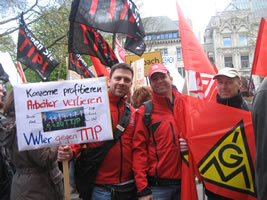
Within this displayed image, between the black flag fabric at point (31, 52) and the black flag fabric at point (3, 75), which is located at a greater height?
the black flag fabric at point (31, 52)

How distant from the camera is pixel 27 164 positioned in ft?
7.45

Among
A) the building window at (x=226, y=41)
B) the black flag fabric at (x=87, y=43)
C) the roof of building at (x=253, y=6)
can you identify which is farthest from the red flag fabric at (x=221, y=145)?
the roof of building at (x=253, y=6)

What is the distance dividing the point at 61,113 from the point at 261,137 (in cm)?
163

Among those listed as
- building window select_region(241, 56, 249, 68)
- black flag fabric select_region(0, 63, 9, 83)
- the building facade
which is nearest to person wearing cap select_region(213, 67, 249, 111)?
black flag fabric select_region(0, 63, 9, 83)

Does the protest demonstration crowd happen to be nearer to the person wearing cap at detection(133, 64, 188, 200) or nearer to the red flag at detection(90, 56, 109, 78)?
the person wearing cap at detection(133, 64, 188, 200)

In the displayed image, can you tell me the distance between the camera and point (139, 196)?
7.09 feet

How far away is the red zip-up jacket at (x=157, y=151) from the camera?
7.32ft

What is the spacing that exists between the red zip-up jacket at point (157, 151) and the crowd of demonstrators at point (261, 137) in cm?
101

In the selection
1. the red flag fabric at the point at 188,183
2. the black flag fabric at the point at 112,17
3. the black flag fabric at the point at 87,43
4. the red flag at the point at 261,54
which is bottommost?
the red flag fabric at the point at 188,183

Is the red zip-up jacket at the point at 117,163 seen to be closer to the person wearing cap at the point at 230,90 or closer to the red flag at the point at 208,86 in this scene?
the person wearing cap at the point at 230,90

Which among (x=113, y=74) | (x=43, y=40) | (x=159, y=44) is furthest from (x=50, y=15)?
(x=159, y=44)

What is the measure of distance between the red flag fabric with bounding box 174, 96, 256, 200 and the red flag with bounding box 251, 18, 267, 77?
21.6 inches

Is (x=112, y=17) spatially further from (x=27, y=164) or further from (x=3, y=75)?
(x=3, y=75)

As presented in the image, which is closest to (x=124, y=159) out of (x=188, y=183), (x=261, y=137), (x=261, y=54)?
(x=188, y=183)
